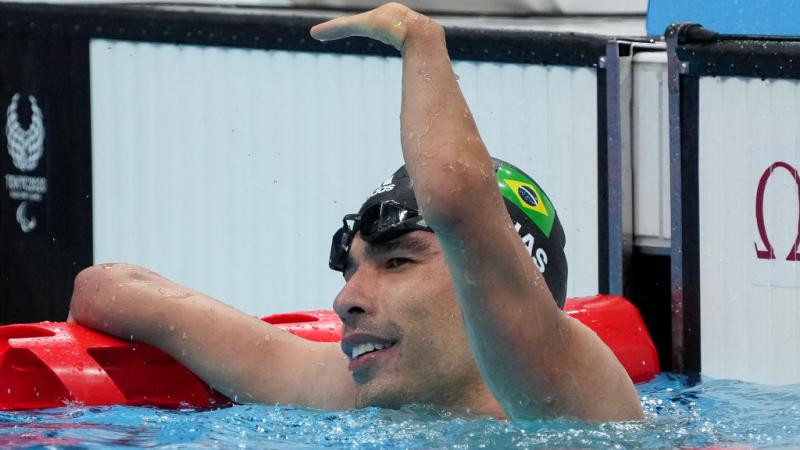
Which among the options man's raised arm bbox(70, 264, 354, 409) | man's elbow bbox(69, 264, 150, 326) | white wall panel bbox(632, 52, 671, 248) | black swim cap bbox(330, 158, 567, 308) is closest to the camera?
black swim cap bbox(330, 158, 567, 308)

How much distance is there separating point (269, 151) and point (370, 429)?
2255 mm

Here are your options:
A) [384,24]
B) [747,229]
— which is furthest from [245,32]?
[384,24]

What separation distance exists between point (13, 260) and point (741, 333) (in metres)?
2.57

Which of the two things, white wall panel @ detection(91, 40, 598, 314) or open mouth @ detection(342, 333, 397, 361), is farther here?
white wall panel @ detection(91, 40, 598, 314)

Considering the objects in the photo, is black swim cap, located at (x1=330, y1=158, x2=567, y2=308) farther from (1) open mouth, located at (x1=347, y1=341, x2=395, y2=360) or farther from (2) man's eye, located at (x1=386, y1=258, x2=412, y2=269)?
(1) open mouth, located at (x1=347, y1=341, x2=395, y2=360)

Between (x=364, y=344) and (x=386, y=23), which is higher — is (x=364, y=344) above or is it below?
below

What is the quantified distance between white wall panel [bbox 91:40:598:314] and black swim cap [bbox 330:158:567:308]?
126 cm

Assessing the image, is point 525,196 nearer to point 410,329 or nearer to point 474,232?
point 410,329

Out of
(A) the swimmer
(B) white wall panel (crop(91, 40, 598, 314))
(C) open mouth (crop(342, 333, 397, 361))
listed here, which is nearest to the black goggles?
(A) the swimmer

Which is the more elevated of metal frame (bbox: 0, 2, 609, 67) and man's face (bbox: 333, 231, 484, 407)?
metal frame (bbox: 0, 2, 609, 67)

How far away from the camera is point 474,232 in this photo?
1.98 meters

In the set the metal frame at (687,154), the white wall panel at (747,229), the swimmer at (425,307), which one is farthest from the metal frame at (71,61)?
the swimmer at (425,307)

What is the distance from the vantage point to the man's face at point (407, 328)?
7.85 feet

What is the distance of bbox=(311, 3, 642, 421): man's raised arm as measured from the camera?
6.45 feet
